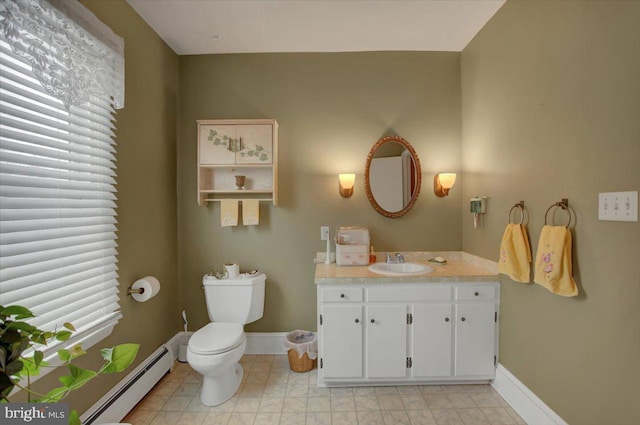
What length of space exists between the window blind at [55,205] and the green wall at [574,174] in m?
2.48

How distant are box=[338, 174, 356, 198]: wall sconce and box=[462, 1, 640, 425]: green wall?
3.47 ft

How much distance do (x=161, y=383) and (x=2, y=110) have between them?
6.46 feet

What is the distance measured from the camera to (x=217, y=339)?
1955 millimetres

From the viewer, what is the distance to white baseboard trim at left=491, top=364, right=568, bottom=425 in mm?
1630

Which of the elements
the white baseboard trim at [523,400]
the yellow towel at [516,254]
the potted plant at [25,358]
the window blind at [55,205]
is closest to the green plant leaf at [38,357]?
the potted plant at [25,358]

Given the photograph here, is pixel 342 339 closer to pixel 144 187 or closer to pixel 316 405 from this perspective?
pixel 316 405

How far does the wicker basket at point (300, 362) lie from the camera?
2297 mm

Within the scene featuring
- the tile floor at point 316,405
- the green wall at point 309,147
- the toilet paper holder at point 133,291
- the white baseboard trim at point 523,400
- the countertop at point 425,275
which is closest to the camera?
the white baseboard trim at point 523,400

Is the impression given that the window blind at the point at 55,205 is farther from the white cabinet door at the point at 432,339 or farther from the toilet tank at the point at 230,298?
the white cabinet door at the point at 432,339

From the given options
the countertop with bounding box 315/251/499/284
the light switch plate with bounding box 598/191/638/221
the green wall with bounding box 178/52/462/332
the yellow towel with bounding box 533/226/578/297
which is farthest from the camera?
the green wall with bounding box 178/52/462/332

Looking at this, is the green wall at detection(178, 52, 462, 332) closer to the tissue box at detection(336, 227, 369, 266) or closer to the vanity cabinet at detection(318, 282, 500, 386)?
the tissue box at detection(336, 227, 369, 266)

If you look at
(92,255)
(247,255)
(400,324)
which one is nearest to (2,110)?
(92,255)

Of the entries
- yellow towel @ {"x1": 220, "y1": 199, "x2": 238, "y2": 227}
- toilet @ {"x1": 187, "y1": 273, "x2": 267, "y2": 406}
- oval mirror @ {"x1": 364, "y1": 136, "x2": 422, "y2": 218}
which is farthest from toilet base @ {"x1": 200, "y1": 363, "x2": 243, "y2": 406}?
oval mirror @ {"x1": 364, "y1": 136, "x2": 422, "y2": 218}

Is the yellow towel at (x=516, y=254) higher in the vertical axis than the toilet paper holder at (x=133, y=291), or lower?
higher
